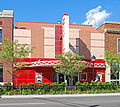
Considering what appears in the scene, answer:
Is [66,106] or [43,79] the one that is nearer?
[66,106]

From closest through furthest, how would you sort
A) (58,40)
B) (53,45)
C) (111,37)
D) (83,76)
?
(53,45), (58,40), (83,76), (111,37)

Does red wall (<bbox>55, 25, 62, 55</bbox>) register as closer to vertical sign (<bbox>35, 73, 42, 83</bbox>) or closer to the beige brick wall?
the beige brick wall

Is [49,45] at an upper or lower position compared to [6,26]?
lower

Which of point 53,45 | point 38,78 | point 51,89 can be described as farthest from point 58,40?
point 51,89

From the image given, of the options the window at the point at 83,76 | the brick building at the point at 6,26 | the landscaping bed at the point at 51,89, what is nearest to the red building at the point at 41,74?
the window at the point at 83,76

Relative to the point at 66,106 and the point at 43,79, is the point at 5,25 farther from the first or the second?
the point at 66,106

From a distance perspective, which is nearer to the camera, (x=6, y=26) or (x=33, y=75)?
(x=6, y=26)

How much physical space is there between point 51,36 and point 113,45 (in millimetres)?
9652

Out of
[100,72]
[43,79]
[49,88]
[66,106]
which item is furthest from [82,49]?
[66,106]

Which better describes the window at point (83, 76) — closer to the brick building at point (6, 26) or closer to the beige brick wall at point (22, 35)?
the beige brick wall at point (22, 35)

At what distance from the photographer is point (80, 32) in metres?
28.0

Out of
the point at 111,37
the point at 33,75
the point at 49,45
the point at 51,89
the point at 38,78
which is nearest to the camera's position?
the point at 51,89

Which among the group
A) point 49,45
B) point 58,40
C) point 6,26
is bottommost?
point 49,45

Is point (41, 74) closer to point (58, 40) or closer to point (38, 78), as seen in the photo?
point (38, 78)
